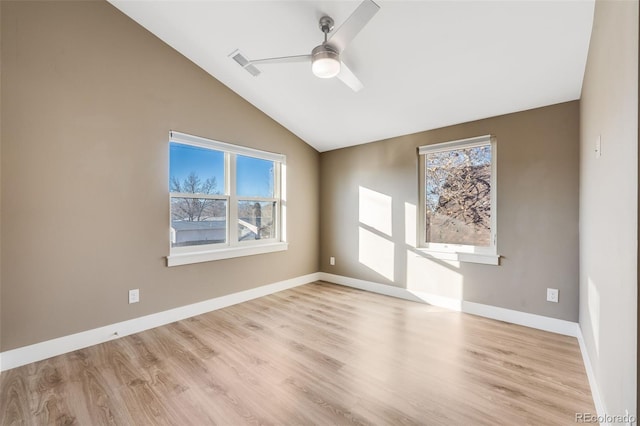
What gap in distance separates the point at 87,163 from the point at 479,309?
4.11 m

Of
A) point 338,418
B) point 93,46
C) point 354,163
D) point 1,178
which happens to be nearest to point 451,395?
point 338,418

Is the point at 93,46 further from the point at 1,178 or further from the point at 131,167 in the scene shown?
the point at 1,178

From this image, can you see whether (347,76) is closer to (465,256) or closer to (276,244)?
(465,256)

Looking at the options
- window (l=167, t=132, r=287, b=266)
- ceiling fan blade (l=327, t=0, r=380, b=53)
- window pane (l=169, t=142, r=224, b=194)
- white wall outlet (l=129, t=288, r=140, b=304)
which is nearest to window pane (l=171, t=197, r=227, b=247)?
window (l=167, t=132, r=287, b=266)

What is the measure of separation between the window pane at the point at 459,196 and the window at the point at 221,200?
6.76 ft

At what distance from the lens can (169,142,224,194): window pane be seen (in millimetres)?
2986

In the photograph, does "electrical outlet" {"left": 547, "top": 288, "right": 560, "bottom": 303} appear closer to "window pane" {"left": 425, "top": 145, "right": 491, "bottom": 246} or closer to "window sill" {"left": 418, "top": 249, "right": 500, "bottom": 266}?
"window sill" {"left": 418, "top": 249, "right": 500, "bottom": 266}

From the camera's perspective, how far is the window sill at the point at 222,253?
9.53 feet

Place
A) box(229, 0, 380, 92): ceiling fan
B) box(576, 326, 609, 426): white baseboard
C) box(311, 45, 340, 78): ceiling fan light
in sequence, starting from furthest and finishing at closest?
box(311, 45, 340, 78): ceiling fan light → box(229, 0, 380, 92): ceiling fan → box(576, 326, 609, 426): white baseboard

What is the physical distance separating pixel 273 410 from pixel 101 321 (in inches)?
74.0

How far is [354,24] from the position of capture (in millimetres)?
1671

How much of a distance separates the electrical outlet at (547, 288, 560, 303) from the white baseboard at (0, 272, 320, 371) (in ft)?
10.5

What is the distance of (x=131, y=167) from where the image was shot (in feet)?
8.57

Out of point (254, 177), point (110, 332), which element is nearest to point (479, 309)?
point (254, 177)
